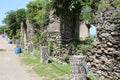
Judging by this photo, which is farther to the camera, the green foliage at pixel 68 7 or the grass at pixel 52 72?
the green foliage at pixel 68 7

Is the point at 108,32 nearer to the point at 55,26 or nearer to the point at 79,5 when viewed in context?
the point at 79,5

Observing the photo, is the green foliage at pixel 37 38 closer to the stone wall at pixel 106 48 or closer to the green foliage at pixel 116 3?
the stone wall at pixel 106 48

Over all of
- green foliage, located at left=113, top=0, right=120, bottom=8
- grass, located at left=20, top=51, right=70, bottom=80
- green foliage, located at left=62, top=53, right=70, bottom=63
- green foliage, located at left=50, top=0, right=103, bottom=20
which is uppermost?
green foliage, located at left=50, top=0, right=103, bottom=20

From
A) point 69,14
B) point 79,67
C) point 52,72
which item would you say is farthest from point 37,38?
point 79,67

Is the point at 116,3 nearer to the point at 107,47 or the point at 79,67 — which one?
the point at 107,47

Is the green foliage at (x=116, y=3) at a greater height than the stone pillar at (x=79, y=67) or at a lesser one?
greater

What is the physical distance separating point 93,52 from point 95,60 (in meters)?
0.37

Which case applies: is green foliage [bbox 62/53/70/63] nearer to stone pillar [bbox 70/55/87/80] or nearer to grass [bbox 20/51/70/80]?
grass [bbox 20/51/70/80]

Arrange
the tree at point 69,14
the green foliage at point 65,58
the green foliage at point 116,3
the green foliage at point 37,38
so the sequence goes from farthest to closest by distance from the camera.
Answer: the green foliage at point 37,38
the green foliage at point 65,58
the tree at point 69,14
the green foliage at point 116,3

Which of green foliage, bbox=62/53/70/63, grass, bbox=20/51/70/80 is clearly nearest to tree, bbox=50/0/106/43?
green foliage, bbox=62/53/70/63

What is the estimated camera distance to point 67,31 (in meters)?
15.8

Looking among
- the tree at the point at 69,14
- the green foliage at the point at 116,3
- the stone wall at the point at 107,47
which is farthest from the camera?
the tree at the point at 69,14

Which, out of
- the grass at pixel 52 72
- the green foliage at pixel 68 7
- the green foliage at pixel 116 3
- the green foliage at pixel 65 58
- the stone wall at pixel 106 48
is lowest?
the grass at pixel 52 72

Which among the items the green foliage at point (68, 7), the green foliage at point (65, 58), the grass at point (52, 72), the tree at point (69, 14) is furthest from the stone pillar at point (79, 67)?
the green foliage at point (65, 58)
